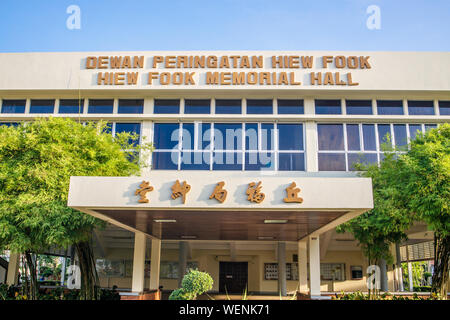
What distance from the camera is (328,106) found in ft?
59.6

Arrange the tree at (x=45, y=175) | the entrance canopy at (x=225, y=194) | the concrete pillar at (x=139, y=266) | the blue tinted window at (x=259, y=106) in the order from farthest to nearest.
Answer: the blue tinted window at (x=259, y=106) → the concrete pillar at (x=139, y=266) → the tree at (x=45, y=175) → the entrance canopy at (x=225, y=194)

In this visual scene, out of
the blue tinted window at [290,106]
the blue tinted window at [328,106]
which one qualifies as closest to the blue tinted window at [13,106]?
the blue tinted window at [290,106]

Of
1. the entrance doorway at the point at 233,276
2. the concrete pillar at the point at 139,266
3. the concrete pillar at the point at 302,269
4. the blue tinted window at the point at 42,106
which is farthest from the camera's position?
the entrance doorway at the point at 233,276

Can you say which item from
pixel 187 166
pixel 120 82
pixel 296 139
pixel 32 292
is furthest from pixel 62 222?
pixel 296 139

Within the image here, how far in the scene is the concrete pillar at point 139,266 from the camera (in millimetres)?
15508

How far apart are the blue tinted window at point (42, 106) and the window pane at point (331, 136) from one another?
38.3 ft

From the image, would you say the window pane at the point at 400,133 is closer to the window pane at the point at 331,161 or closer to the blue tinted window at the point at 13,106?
the window pane at the point at 331,161

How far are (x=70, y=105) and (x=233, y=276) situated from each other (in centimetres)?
1320

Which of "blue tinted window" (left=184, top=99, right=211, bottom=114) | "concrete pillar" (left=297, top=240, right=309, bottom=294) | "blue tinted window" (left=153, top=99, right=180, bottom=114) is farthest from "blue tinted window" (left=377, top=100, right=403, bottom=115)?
"blue tinted window" (left=153, top=99, right=180, bottom=114)

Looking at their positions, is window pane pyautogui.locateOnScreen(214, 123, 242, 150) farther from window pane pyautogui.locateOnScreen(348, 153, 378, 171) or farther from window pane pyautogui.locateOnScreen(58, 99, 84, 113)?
window pane pyautogui.locateOnScreen(58, 99, 84, 113)

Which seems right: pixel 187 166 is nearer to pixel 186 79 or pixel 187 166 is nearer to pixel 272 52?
pixel 186 79

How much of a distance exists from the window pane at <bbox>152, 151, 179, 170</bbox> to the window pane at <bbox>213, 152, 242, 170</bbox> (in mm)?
1639

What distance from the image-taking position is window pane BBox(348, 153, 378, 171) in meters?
17.2

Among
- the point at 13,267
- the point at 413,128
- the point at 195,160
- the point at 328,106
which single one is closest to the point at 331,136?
the point at 328,106
